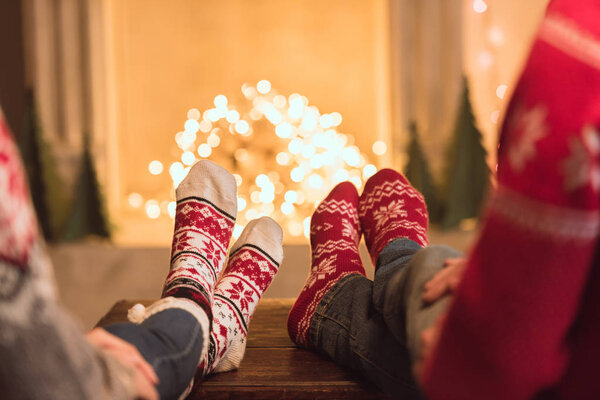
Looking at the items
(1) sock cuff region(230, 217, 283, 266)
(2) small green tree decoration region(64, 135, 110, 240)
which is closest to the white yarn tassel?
(1) sock cuff region(230, 217, 283, 266)

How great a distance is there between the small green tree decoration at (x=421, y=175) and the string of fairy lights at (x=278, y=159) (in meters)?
0.32

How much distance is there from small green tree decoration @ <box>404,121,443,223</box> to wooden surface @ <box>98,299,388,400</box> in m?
1.60

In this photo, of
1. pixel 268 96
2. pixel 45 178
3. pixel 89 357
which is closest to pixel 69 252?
pixel 45 178

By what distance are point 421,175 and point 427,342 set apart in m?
1.97

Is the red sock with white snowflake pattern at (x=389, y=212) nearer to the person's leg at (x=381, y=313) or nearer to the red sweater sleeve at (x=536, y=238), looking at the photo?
the person's leg at (x=381, y=313)

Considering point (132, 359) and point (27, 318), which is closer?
point (27, 318)

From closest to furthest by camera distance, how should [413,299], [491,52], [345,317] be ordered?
[413,299] → [345,317] → [491,52]

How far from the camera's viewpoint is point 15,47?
2.78m

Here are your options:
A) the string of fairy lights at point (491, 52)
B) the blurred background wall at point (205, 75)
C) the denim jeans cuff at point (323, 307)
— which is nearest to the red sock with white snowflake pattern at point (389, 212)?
the denim jeans cuff at point (323, 307)

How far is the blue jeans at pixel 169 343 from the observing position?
55 centimetres

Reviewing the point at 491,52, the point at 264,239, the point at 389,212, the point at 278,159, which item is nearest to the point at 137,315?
the point at 264,239

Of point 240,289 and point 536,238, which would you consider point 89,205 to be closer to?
point 240,289

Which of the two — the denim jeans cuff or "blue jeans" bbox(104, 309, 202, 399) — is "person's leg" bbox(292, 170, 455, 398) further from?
"blue jeans" bbox(104, 309, 202, 399)

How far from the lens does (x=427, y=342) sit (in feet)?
1.59
